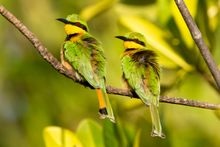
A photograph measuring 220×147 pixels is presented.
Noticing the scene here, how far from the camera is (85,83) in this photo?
3.92 ft

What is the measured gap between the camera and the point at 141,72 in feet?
4.03

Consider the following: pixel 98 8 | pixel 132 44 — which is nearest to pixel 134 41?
pixel 132 44

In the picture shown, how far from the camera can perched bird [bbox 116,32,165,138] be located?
47.1 inches

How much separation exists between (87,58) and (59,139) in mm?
169

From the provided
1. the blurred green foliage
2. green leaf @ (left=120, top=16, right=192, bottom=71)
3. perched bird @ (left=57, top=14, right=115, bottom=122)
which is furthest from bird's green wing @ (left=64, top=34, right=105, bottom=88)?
green leaf @ (left=120, top=16, right=192, bottom=71)

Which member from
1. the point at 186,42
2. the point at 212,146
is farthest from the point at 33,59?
the point at 212,146

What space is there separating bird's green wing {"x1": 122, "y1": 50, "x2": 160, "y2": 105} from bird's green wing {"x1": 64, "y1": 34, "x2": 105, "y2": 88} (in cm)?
5

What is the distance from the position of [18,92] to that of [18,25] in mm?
828

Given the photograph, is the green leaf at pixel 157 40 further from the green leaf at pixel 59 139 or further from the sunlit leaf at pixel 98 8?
the green leaf at pixel 59 139

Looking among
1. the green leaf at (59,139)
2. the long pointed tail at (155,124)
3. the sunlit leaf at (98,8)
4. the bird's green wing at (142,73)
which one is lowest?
the long pointed tail at (155,124)

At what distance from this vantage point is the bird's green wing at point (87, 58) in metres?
1.18

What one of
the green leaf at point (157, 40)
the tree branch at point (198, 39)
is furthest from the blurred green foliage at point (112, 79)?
the tree branch at point (198, 39)

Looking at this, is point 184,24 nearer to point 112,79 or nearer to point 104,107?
point 112,79

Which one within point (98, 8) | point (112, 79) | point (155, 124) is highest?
point (98, 8)
